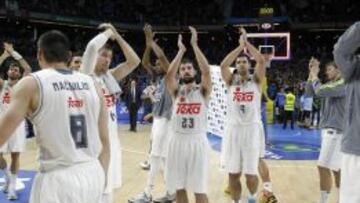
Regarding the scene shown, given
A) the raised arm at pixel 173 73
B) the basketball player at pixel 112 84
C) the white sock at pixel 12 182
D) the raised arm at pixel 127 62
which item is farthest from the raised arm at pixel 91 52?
the white sock at pixel 12 182

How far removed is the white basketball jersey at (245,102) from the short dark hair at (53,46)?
12.9ft

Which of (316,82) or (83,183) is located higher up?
(316,82)

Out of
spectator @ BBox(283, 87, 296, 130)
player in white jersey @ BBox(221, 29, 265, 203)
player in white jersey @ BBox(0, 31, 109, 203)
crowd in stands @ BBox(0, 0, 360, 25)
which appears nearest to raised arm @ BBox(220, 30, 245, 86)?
player in white jersey @ BBox(221, 29, 265, 203)

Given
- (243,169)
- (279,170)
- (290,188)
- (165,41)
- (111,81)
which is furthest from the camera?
(165,41)

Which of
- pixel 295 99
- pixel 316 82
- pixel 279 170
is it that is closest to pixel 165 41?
pixel 295 99

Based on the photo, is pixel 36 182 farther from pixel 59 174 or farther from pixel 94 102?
pixel 94 102

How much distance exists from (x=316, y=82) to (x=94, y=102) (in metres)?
4.12

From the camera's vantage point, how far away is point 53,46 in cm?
300

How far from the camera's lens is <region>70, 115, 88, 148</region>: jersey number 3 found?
10.1 feet

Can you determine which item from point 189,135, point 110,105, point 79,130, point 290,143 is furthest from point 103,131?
point 290,143

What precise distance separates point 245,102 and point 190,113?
1.14m

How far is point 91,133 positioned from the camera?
3.21m

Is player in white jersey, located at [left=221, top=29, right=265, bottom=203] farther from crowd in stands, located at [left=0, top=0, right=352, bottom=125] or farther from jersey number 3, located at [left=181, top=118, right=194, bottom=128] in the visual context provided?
crowd in stands, located at [left=0, top=0, right=352, bottom=125]

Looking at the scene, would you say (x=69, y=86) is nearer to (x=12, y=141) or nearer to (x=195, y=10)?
(x=12, y=141)
